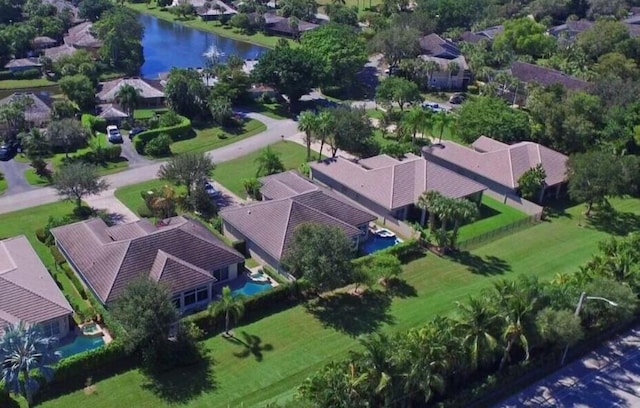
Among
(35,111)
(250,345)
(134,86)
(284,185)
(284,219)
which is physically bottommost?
(250,345)

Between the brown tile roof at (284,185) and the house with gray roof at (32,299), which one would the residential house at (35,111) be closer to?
the brown tile roof at (284,185)

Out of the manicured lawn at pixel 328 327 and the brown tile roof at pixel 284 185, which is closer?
the manicured lawn at pixel 328 327

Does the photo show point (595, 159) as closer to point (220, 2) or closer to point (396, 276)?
point (396, 276)

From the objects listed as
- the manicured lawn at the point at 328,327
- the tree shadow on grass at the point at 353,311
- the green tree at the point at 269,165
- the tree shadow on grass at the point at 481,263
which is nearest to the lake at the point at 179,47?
the green tree at the point at 269,165

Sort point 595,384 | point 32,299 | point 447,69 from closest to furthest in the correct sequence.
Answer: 1. point 595,384
2. point 32,299
3. point 447,69

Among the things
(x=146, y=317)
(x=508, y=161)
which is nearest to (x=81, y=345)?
(x=146, y=317)

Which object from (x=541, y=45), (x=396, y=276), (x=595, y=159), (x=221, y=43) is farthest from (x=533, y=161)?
(x=221, y=43)

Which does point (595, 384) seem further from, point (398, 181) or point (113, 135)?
point (113, 135)
